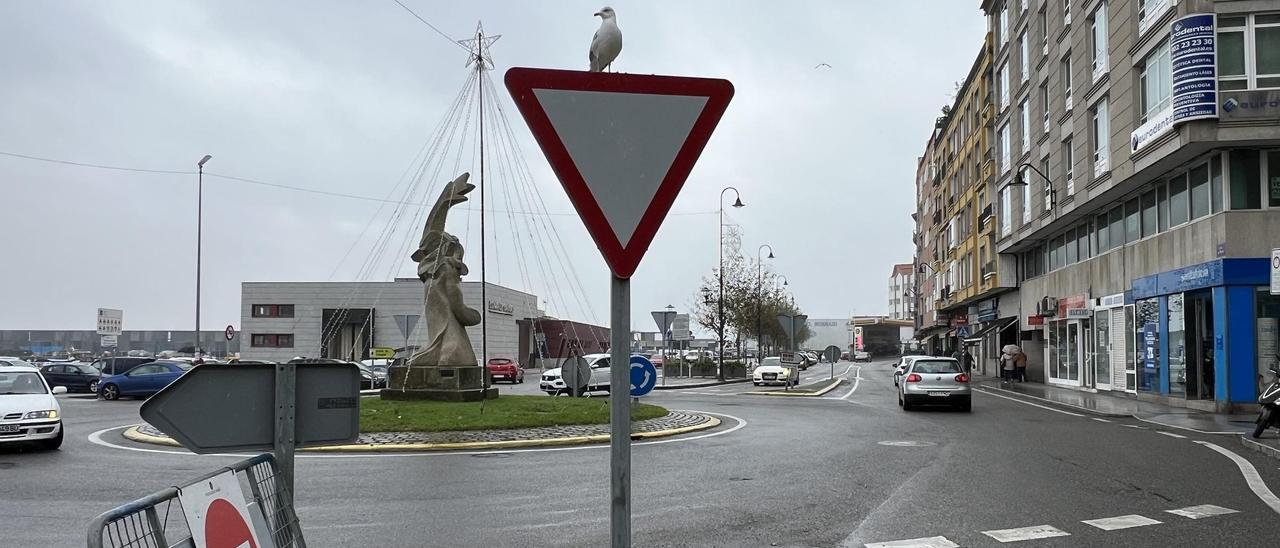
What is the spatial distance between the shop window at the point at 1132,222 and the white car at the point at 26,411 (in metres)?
28.8

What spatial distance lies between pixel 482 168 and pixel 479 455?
1208 centimetres

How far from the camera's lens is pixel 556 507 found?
29.5 ft

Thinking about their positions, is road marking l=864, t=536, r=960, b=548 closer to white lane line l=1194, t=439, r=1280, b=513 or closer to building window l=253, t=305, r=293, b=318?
white lane line l=1194, t=439, r=1280, b=513

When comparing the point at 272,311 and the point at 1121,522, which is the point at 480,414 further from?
the point at 272,311

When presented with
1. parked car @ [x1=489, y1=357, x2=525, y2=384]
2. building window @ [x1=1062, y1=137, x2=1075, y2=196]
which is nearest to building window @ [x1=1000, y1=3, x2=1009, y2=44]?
building window @ [x1=1062, y1=137, x2=1075, y2=196]

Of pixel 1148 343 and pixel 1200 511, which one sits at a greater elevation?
pixel 1148 343

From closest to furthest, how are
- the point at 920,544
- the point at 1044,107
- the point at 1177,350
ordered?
1. the point at 920,544
2. the point at 1177,350
3. the point at 1044,107

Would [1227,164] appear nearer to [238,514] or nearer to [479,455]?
[479,455]

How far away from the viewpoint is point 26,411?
562 inches

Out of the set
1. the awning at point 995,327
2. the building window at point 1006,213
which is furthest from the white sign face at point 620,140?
the awning at point 995,327

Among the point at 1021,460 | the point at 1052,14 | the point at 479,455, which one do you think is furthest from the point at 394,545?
the point at 1052,14

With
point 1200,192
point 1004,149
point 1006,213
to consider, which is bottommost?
point 1200,192

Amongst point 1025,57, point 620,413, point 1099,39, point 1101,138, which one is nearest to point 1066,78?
point 1099,39

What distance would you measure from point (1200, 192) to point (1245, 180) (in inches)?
61.2
